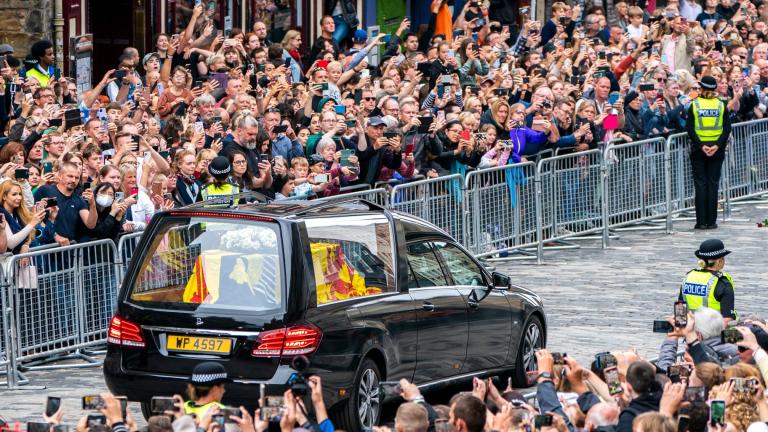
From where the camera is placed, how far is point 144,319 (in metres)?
13.8

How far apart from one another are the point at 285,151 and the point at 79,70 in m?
4.14

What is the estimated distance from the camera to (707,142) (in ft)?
80.0

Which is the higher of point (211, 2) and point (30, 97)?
point (211, 2)

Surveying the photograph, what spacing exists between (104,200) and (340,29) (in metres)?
13.6

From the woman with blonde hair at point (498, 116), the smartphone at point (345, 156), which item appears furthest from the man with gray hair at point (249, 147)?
the woman with blonde hair at point (498, 116)

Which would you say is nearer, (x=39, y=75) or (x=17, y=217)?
(x=17, y=217)

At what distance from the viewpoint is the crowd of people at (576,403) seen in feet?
34.0

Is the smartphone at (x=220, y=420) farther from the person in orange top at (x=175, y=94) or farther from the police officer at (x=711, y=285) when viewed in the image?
the person in orange top at (x=175, y=94)

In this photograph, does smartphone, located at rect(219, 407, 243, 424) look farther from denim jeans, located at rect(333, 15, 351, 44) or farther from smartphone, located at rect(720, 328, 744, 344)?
denim jeans, located at rect(333, 15, 351, 44)

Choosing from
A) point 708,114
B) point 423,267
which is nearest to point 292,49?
point 708,114

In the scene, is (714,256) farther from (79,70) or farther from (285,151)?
(79,70)

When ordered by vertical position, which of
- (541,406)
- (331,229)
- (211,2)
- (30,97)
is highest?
(211,2)

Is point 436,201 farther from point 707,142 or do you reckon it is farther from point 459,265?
point 459,265

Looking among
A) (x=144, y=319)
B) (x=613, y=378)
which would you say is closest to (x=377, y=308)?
(x=144, y=319)
